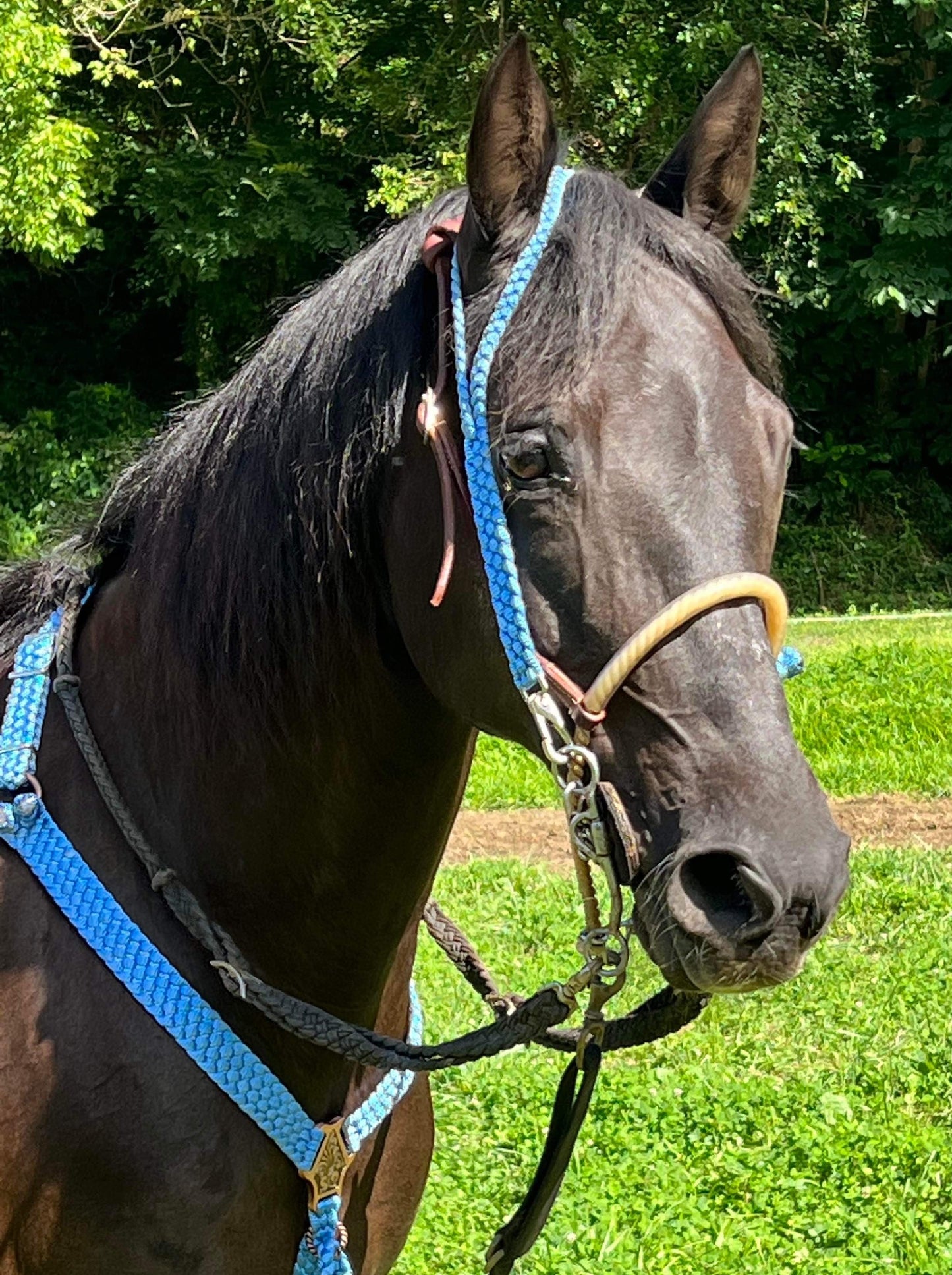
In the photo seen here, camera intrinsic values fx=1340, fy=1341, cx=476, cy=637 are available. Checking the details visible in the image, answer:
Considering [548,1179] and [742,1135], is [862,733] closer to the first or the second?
[742,1135]

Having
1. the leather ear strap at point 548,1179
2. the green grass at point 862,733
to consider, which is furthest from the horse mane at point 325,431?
the green grass at point 862,733

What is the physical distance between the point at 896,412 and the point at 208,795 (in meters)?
15.8

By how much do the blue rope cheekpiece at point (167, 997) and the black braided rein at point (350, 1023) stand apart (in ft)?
0.20

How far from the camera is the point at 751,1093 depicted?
3.91 metres

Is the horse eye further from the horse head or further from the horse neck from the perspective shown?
the horse neck

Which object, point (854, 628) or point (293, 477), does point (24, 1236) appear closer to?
point (293, 477)

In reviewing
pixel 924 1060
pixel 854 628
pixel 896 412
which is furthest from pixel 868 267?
pixel 924 1060

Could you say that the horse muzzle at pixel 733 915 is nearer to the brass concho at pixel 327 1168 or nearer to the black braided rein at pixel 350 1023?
the black braided rein at pixel 350 1023

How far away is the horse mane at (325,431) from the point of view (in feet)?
5.24

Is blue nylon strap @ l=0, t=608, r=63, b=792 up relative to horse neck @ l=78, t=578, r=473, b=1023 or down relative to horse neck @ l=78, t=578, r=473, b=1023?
up

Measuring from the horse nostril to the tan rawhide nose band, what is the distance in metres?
0.20

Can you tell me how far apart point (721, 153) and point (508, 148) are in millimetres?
345

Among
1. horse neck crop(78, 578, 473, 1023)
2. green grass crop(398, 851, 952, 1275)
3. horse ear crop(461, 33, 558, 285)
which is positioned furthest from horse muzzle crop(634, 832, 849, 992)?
green grass crop(398, 851, 952, 1275)

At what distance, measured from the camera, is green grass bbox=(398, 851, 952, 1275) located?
130 inches
